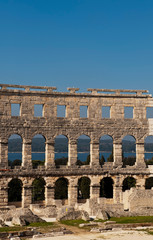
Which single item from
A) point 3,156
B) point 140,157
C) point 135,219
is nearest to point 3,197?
point 3,156

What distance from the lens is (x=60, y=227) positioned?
29016 mm

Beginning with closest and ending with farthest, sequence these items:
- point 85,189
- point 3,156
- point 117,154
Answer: point 3,156
point 117,154
point 85,189

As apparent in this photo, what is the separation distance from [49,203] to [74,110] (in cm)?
829

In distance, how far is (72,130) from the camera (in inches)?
1650

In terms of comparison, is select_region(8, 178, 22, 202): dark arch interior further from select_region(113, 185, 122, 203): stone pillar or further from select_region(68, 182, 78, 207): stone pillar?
select_region(113, 185, 122, 203): stone pillar

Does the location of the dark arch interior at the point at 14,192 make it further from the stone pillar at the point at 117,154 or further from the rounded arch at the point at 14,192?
the stone pillar at the point at 117,154

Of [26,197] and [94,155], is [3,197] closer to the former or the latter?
[26,197]

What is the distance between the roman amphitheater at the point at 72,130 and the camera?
40.1 metres

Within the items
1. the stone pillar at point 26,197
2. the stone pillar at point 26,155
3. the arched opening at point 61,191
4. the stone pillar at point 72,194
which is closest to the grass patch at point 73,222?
the stone pillar at point 26,197

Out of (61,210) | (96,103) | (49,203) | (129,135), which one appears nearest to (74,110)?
(96,103)

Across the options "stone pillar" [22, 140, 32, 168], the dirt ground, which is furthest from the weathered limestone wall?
"stone pillar" [22, 140, 32, 168]

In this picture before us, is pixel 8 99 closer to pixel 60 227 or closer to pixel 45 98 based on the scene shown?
pixel 45 98

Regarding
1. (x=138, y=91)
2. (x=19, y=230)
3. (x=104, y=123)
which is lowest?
(x=19, y=230)

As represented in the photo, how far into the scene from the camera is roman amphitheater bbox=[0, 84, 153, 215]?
40.1 m
